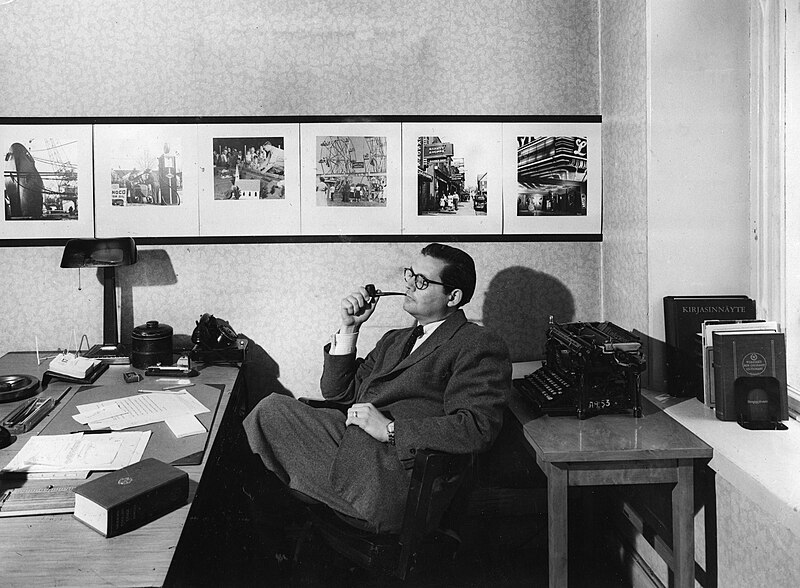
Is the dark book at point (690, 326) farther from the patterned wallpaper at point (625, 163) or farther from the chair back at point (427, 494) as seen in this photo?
the chair back at point (427, 494)

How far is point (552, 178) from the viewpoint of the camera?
332 cm

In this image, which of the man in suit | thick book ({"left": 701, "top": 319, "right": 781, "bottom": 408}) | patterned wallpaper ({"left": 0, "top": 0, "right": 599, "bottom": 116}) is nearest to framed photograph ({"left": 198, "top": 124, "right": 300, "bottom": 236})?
patterned wallpaper ({"left": 0, "top": 0, "right": 599, "bottom": 116})

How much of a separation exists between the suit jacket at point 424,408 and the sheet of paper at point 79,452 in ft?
2.14

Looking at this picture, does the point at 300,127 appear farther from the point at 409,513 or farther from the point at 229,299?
the point at 409,513

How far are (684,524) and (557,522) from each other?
39 centimetres

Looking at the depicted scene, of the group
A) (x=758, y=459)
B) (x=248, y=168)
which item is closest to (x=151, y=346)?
(x=248, y=168)

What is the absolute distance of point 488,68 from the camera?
3.27 m

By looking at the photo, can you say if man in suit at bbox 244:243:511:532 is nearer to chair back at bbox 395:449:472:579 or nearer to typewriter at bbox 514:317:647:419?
chair back at bbox 395:449:472:579

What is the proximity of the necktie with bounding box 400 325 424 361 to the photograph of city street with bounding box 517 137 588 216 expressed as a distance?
0.95m

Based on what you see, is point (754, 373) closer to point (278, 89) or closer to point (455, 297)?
point (455, 297)

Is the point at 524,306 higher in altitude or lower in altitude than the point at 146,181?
lower

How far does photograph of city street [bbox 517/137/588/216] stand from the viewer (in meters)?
3.30

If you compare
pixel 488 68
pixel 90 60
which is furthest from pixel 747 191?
pixel 90 60

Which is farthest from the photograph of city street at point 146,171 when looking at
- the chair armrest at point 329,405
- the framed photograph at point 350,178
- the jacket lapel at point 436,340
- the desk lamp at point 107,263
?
the jacket lapel at point 436,340
